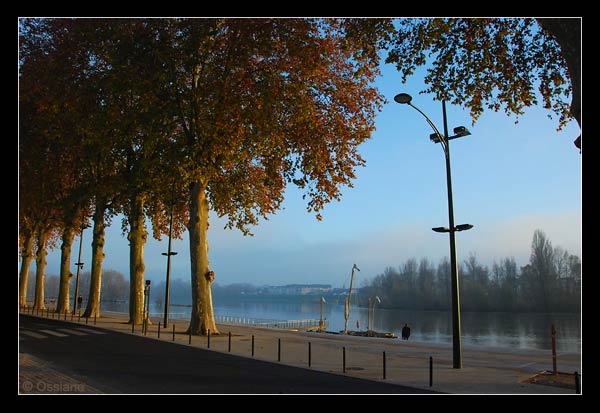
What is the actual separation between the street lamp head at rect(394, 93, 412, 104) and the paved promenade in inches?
337

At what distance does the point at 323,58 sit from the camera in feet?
82.0

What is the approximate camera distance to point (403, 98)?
16859 millimetres

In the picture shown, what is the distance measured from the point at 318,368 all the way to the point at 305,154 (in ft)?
47.3

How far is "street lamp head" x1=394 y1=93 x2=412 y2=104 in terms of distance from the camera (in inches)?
661

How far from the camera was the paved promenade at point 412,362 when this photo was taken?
12281 millimetres

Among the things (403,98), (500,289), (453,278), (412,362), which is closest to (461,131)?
(403,98)

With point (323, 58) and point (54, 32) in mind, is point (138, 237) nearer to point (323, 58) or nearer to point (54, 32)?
point (54, 32)

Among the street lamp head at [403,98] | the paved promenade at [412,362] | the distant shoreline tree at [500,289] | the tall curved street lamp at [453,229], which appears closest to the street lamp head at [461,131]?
the tall curved street lamp at [453,229]

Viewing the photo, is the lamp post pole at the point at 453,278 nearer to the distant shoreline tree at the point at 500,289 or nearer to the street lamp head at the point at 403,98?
the street lamp head at the point at 403,98

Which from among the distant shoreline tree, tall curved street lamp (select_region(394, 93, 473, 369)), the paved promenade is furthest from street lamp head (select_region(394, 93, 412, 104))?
the distant shoreline tree

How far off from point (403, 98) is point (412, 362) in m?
8.80

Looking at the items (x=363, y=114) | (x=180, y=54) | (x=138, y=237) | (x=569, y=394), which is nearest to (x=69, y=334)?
(x=138, y=237)

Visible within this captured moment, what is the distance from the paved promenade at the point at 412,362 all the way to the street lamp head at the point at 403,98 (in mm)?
8561
